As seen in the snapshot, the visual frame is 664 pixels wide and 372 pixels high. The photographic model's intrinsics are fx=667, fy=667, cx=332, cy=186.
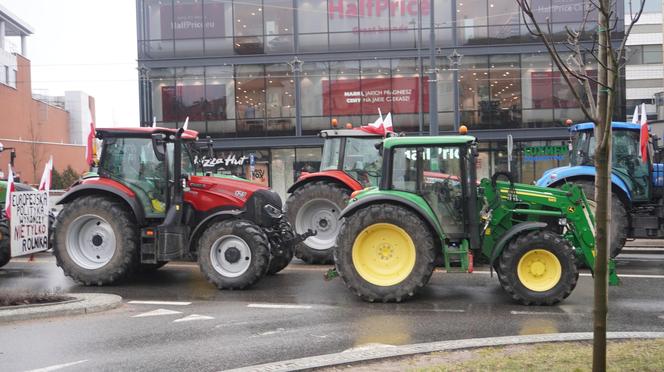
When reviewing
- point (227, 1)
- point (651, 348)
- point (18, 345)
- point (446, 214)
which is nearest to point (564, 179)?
point (446, 214)

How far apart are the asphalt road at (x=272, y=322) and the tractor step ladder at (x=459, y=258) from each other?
52cm

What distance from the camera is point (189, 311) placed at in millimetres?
9406

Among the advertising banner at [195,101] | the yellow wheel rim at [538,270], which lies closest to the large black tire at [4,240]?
the yellow wheel rim at [538,270]

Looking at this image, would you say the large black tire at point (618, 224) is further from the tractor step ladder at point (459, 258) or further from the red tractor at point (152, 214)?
the red tractor at point (152, 214)

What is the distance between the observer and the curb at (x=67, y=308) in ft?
29.0

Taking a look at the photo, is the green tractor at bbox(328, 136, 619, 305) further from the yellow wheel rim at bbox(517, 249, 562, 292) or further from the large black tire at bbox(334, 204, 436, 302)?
the yellow wheel rim at bbox(517, 249, 562, 292)

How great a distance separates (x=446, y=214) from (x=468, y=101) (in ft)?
86.5

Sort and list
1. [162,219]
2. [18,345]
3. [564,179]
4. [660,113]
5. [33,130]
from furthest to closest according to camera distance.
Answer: [33,130] → [660,113] → [564,179] → [162,219] → [18,345]

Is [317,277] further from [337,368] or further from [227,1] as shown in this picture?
[227,1]

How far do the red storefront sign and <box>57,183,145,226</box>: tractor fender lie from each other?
2512cm

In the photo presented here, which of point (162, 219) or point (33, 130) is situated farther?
point (33, 130)

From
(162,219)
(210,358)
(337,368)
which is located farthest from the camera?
(162,219)

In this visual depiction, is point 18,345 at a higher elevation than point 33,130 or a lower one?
lower

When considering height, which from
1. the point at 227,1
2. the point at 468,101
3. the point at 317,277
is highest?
the point at 227,1
